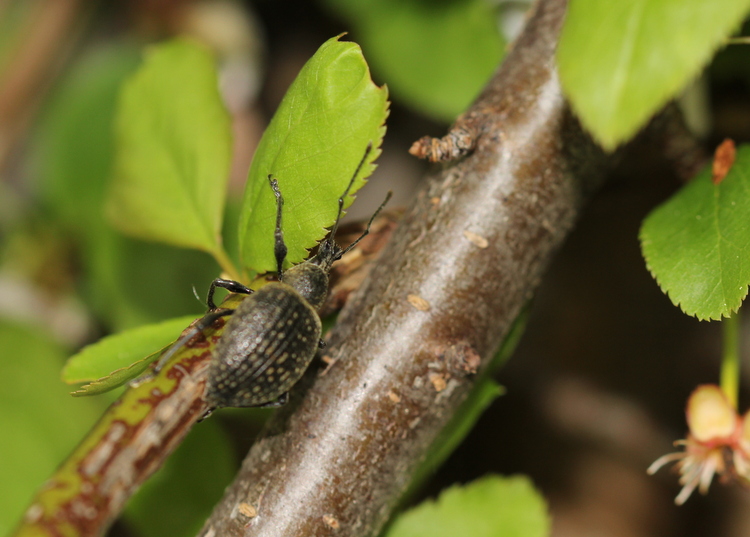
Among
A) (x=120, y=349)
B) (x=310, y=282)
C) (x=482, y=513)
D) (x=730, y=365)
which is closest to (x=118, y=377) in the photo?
(x=120, y=349)

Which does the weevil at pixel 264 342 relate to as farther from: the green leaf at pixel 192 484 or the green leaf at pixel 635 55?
the green leaf at pixel 192 484

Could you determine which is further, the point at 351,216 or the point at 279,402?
the point at 351,216

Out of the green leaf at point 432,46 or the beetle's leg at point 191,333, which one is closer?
the beetle's leg at point 191,333

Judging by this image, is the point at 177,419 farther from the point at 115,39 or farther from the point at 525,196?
the point at 115,39

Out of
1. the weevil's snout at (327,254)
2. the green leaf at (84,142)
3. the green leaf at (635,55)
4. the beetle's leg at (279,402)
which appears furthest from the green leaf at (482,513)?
the green leaf at (84,142)

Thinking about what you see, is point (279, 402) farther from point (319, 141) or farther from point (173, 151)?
point (173, 151)

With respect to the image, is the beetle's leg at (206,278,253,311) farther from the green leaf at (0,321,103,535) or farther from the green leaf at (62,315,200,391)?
the green leaf at (0,321,103,535)
